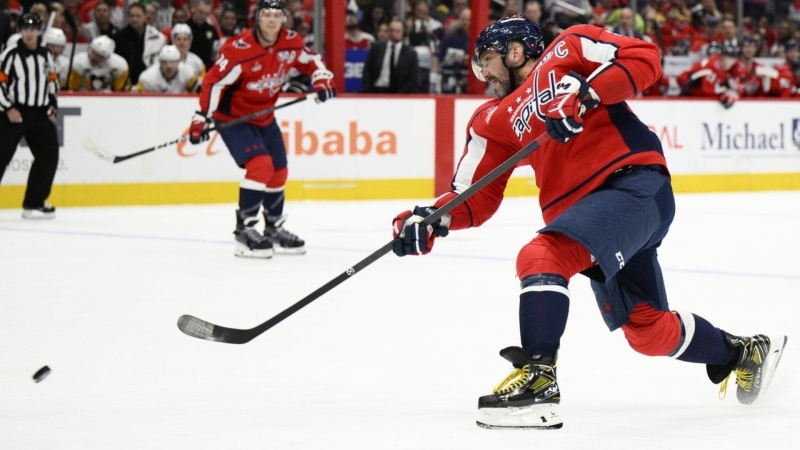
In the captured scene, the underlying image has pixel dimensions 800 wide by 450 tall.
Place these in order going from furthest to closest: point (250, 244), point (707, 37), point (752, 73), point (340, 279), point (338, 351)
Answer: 1. point (707, 37)
2. point (752, 73)
3. point (250, 244)
4. point (338, 351)
5. point (340, 279)

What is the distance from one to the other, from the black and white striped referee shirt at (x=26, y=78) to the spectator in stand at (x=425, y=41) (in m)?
3.25

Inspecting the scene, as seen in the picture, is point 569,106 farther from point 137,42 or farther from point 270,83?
point 137,42

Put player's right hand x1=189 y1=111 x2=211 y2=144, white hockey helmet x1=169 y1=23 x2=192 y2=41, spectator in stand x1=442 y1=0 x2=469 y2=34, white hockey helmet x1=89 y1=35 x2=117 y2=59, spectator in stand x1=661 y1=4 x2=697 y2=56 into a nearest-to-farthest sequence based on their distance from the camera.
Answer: player's right hand x1=189 y1=111 x2=211 y2=144, white hockey helmet x1=89 y1=35 x2=117 y2=59, white hockey helmet x1=169 y1=23 x2=192 y2=41, spectator in stand x1=442 y1=0 x2=469 y2=34, spectator in stand x1=661 y1=4 x2=697 y2=56

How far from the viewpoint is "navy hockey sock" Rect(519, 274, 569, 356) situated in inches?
111

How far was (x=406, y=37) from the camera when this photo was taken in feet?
37.4

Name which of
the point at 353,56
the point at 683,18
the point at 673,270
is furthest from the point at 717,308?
the point at 683,18

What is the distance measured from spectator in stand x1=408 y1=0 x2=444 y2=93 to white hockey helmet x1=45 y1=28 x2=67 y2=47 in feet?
9.94

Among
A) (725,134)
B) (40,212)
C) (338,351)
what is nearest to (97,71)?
(40,212)

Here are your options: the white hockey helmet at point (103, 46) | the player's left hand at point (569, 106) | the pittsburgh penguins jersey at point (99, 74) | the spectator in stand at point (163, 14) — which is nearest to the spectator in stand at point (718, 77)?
the spectator in stand at point (163, 14)

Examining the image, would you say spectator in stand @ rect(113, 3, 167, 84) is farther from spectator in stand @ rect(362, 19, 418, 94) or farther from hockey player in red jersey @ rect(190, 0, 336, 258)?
hockey player in red jersey @ rect(190, 0, 336, 258)

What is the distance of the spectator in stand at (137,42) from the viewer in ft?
32.0

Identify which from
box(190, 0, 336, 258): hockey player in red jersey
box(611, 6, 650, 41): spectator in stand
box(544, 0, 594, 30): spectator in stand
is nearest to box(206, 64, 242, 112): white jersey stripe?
box(190, 0, 336, 258): hockey player in red jersey

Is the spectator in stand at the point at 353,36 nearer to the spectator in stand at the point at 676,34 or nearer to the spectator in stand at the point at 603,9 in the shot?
the spectator in stand at the point at 603,9

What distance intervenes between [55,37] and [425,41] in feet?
12.4
